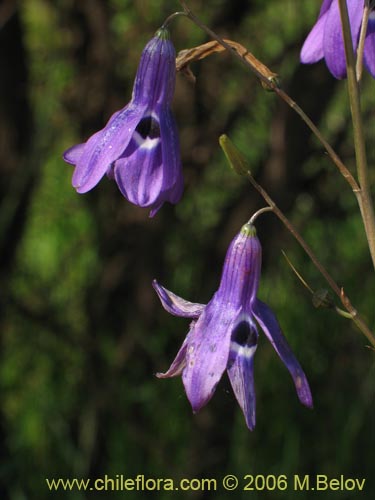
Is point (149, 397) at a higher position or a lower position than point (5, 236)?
lower

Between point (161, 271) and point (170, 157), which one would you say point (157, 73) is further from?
point (161, 271)

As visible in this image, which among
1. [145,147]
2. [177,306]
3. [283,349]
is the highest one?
Answer: [145,147]

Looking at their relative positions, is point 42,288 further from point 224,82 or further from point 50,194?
point 224,82

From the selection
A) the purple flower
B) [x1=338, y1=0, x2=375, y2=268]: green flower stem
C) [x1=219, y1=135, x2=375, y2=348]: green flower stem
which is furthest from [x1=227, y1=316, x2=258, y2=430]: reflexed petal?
[x1=338, y1=0, x2=375, y2=268]: green flower stem

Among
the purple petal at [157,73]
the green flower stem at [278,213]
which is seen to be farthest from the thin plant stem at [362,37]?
the purple petal at [157,73]

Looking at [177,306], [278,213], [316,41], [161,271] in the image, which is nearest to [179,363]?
[177,306]

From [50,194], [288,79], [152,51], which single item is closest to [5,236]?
[50,194]

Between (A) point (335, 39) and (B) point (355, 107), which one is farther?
(A) point (335, 39)
